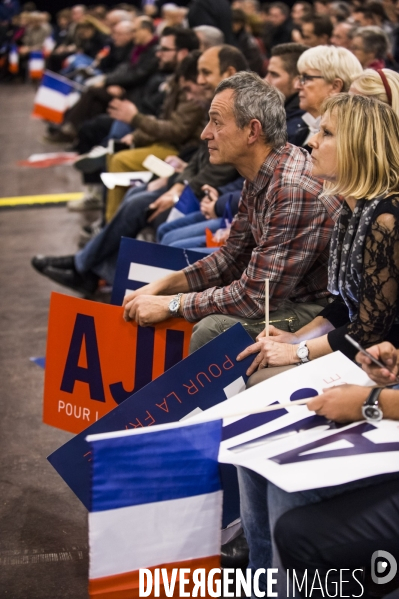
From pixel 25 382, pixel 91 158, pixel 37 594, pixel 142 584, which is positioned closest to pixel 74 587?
pixel 37 594

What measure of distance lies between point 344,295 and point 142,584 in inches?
38.0

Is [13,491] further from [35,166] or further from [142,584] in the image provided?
[35,166]

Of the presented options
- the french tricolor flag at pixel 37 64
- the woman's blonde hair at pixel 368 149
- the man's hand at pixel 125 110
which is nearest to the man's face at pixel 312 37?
the man's hand at pixel 125 110

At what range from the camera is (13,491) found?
2836 mm

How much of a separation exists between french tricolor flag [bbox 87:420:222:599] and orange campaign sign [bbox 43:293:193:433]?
909 millimetres

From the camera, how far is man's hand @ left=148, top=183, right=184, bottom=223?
14.9 feet

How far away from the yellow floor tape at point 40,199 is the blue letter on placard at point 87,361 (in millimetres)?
4558

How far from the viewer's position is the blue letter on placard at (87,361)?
281 cm

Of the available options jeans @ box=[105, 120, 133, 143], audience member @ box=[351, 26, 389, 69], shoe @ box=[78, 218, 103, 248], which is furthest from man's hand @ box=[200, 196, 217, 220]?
jeans @ box=[105, 120, 133, 143]

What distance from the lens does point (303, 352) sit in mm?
2383

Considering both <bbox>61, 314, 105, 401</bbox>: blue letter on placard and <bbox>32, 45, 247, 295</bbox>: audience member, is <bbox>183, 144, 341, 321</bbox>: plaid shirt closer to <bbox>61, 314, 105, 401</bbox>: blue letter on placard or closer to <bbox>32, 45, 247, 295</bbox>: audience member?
<bbox>61, 314, 105, 401</bbox>: blue letter on placard

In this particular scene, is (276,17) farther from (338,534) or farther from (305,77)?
(338,534)

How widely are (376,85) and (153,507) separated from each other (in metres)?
1.71

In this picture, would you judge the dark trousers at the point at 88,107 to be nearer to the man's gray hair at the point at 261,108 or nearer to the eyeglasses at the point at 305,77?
the eyeglasses at the point at 305,77
